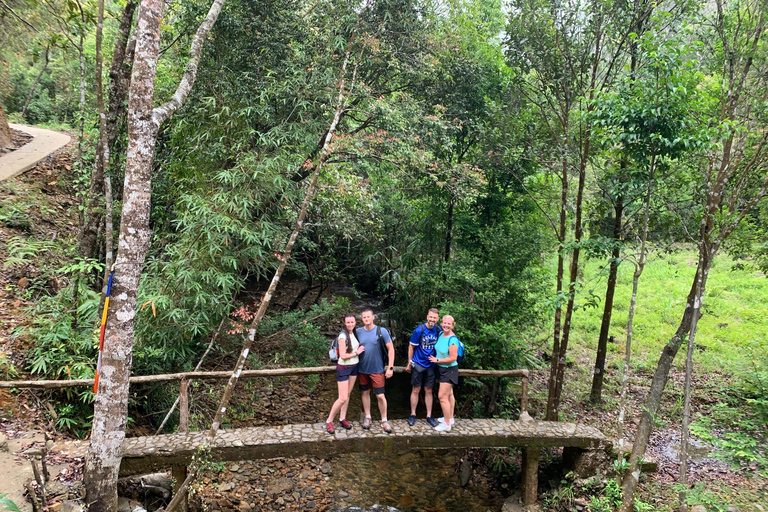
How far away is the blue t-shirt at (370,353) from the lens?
552cm

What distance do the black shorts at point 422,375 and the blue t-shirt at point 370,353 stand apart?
0.56 m

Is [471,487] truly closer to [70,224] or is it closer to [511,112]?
[511,112]

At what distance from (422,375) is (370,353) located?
930 mm

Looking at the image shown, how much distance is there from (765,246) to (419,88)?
6844mm

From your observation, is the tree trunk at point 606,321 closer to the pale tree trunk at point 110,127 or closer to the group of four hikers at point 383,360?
the group of four hikers at point 383,360

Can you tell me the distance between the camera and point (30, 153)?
10406 millimetres

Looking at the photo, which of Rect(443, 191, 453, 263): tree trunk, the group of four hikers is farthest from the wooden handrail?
Rect(443, 191, 453, 263): tree trunk

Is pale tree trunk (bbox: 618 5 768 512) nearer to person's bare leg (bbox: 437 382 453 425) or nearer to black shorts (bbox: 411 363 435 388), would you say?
person's bare leg (bbox: 437 382 453 425)

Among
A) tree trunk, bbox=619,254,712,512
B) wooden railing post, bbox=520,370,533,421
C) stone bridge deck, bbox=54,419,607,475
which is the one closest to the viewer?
stone bridge deck, bbox=54,419,607,475

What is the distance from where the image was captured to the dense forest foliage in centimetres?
549

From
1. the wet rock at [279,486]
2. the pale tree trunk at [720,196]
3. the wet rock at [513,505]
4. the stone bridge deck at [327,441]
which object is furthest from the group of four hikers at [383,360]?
the pale tree trunk at [720,196]

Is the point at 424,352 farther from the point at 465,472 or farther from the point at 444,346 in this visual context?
the point at 465,472

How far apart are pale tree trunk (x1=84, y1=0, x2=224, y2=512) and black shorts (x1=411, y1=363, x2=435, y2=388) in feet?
11.5

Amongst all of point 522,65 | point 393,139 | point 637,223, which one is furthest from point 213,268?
point 637,223
